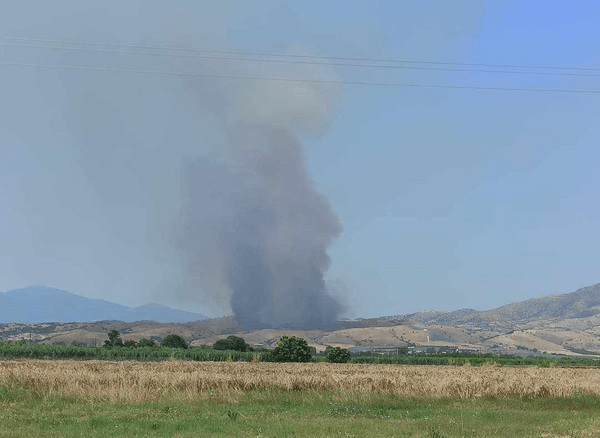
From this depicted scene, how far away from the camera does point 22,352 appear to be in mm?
101875

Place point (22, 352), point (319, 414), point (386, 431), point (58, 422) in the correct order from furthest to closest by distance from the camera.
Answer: point (22, 352), point (319, 414), point (58, 422), point (386, 431)

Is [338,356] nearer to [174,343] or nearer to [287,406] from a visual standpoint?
[174,343]

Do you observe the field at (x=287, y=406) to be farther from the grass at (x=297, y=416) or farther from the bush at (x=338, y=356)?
the bush at (x=338, y=356)

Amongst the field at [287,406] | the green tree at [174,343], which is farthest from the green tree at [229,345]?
the field at [287,406]

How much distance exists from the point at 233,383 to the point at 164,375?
4983 mm

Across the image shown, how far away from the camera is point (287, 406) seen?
1109 inches

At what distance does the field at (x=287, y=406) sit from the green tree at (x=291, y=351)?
65.8 metres

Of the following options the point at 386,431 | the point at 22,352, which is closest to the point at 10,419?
the point at 386,431

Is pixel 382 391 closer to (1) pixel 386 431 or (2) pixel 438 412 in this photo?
(2) pixel 438 412

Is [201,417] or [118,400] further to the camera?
[118,400]

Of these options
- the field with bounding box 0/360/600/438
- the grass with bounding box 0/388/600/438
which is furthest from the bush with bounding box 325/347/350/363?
the grass with bounding box 0/388/600/438

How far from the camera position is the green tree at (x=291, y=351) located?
331 feet

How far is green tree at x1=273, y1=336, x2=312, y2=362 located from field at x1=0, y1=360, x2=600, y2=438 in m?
65.8

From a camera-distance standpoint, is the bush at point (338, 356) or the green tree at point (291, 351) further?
the bush at point (338, 356)
